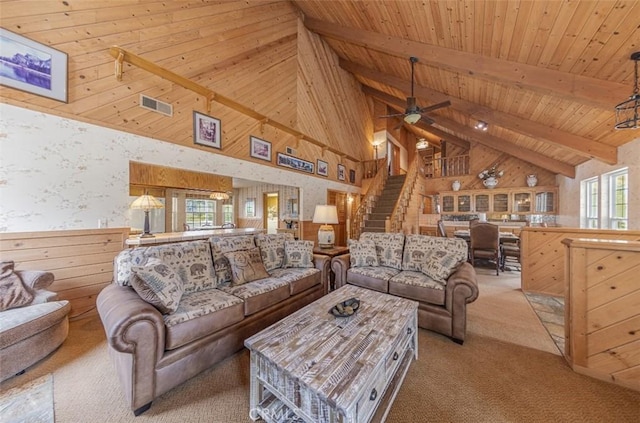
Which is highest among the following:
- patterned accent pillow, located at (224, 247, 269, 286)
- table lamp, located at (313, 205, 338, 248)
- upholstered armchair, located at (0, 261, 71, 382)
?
table lamp, located at (313, 205, 338, 248)

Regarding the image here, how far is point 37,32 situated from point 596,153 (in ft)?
26.5

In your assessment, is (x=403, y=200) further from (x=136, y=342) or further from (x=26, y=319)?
(x=26, y=319)

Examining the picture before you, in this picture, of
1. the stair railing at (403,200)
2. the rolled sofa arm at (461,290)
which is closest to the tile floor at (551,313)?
the rolled sofa arm at (461,290)

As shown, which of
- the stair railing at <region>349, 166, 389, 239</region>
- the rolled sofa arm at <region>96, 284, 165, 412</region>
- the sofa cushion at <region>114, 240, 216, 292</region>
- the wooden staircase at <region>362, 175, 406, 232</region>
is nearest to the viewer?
the rolled sofa arm at <region>96, 284, 165, 412</region>

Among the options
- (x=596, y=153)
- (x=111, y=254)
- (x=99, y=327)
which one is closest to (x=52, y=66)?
(x=111, y=254)

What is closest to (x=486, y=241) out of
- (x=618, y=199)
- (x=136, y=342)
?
(x=618, y=199)

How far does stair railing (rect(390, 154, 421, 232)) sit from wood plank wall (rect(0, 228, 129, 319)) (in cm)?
551

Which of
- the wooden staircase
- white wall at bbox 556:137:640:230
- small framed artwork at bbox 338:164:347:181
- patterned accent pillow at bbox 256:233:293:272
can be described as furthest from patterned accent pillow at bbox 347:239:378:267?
small framed artwork at bbox 338:164:347:181

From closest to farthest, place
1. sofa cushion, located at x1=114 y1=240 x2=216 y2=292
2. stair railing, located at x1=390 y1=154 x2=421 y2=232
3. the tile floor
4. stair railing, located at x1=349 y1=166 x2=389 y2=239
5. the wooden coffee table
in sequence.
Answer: the wooden coffee table, sofa cushion, located at x1=114 y1=240 x2=216 y2=292, the tile floor, stair railing, located at x1=390 y1=154 x2=421 y2=232, stair railing, located at x1=349 y1=166 x2=389 y2=239

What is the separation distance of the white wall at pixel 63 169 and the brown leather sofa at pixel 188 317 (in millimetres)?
1227

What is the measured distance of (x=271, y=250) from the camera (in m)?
A: 3.21

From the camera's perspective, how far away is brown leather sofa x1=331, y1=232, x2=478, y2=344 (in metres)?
2.35

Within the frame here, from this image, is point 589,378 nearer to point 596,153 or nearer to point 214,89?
point 596,153

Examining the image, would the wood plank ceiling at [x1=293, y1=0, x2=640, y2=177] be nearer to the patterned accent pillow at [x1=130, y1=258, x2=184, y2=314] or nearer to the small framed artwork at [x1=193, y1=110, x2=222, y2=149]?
the small framed artwork at [x1=193, y1=110, x2=222, y2=149]
